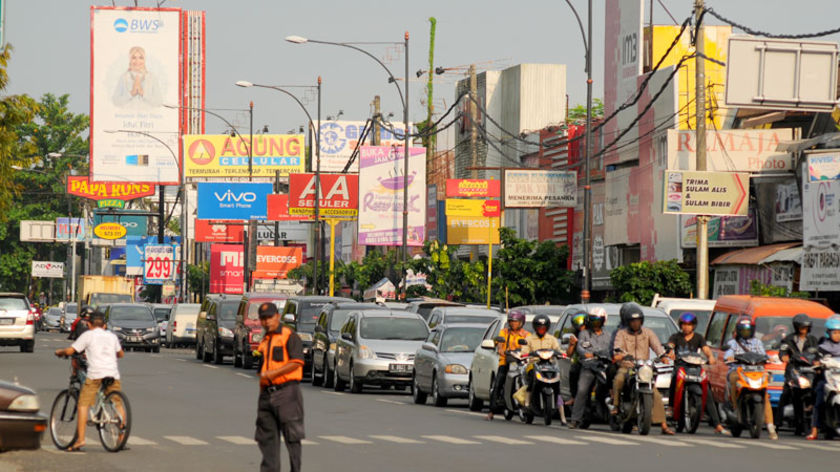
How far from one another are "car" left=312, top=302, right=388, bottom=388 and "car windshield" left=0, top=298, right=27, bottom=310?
14.8 m

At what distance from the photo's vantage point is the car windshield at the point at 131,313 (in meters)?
55.9

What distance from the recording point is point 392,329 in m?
31.7

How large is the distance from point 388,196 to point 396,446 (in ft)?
146

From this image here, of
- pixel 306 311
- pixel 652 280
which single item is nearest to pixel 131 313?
pixel 306 311

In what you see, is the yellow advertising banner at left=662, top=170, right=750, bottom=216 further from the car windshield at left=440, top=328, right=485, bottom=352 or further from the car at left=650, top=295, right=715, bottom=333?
the car windshield at left=440, top=328, right=485, bottom=352

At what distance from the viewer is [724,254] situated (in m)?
42.7

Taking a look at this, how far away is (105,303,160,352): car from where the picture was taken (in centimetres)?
5534

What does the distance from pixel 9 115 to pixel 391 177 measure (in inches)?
1263

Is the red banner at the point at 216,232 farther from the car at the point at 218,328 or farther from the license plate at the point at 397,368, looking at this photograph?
the license plate at the point at 397,368

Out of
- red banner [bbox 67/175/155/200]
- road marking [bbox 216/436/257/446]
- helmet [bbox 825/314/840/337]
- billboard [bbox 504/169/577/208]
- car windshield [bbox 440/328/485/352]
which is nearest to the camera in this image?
road marking [bbox 216/436/257/446]

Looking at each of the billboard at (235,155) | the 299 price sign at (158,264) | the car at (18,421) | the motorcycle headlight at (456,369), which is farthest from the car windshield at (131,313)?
the billboard at (235,155)

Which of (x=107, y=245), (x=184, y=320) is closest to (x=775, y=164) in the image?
(x=184, y=320)

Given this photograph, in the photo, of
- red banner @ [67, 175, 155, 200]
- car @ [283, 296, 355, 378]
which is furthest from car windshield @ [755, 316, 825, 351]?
red banner @ [67, 175, 155, 200]

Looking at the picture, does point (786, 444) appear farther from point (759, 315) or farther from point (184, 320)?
point (184, 320)
